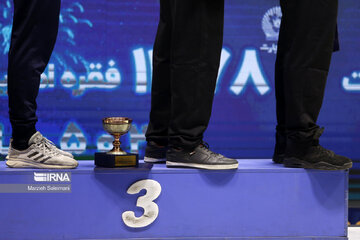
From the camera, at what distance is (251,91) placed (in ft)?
10.1

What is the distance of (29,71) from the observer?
65.6 inches

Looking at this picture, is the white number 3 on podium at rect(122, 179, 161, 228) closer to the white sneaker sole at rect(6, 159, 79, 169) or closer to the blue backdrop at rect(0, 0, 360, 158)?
the white sneaker sole at rect(6, 159, 79, 169)

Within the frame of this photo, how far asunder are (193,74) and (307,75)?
1.37 ft

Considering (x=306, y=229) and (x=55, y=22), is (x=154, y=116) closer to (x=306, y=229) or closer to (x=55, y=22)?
(x=55, y=22)

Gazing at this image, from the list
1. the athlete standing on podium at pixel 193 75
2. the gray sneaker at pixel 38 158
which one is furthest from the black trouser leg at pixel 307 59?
the gray sneaker at pixel 38 158

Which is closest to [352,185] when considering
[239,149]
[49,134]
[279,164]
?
[239,149]

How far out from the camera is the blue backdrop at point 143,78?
3.01m

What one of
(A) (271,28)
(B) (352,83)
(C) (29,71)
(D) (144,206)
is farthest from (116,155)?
(B) (352,83)

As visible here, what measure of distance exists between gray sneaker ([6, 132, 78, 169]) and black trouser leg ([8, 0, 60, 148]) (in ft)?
0.24

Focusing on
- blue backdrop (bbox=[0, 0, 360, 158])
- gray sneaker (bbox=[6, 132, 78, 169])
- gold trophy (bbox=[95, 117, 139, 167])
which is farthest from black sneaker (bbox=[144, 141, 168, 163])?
blue backdrop (bbox=[0, 0, 360, 158])

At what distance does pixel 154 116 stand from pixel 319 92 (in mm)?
654

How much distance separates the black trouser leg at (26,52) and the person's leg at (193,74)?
47 cm

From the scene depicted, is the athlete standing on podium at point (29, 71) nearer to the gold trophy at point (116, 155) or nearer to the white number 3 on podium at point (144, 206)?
the gold trophy at point (116, 155)

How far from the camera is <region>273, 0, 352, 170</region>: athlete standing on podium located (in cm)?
168
